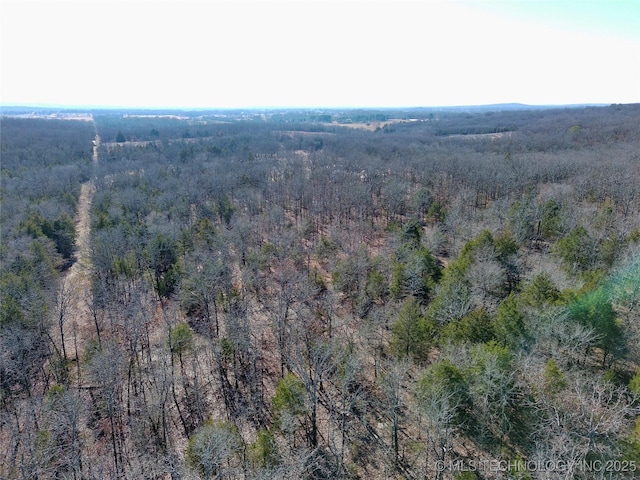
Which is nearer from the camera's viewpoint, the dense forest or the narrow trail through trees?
the dense forest

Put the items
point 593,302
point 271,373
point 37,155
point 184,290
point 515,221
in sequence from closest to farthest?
1. point 593,302
2. point 271,373
3. point 184,290
4. point 515,221
5. point 37,155

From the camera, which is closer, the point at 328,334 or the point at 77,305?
the point at 328,334

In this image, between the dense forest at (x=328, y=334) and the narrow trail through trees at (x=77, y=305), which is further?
the narrow trail through trees at (x=77, y=305)

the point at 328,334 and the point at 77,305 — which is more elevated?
the point at 328,334

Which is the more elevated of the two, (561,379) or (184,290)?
(561,379)

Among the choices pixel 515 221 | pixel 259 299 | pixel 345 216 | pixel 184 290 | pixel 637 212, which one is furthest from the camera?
pixel 345 216

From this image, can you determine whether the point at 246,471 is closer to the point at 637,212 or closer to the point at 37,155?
the point at 637,212

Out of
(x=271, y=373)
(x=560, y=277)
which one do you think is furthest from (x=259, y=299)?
(x=560, y=277)

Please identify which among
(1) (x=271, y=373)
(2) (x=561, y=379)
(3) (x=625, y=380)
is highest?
(2) (x=561, y=379)
